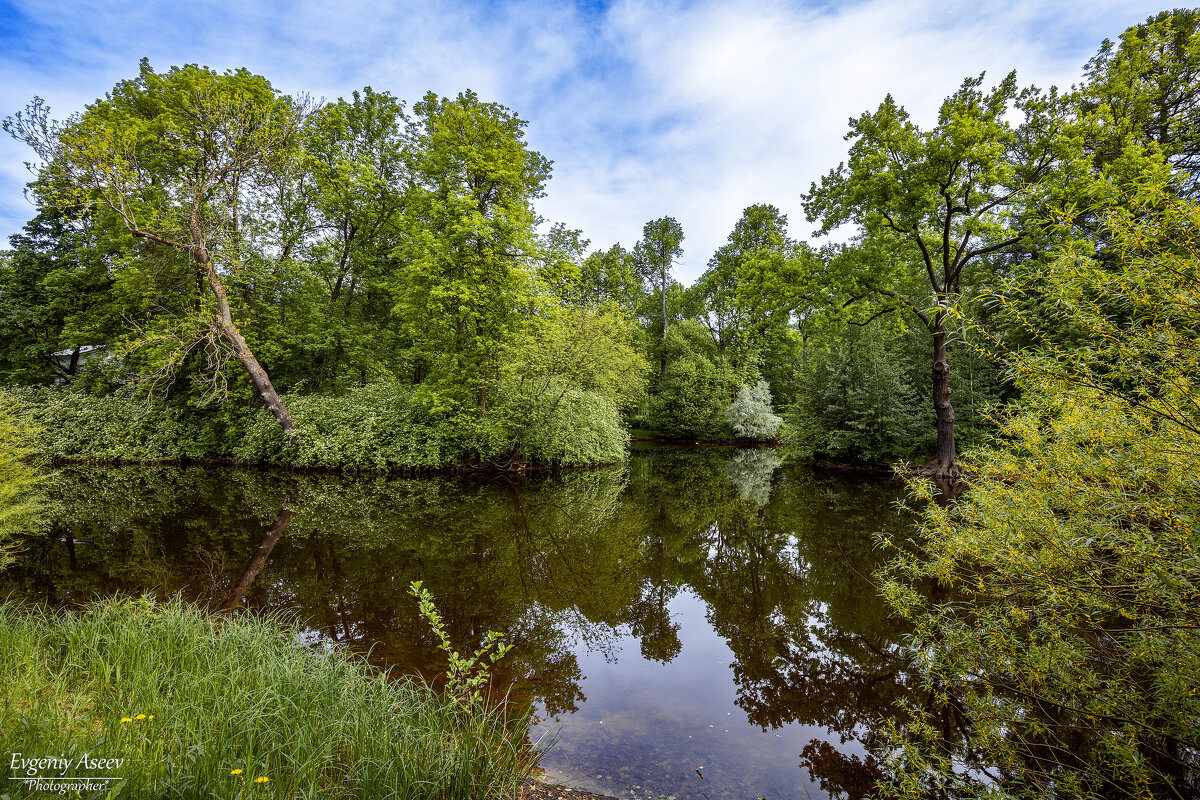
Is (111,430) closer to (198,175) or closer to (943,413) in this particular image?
(198,175)

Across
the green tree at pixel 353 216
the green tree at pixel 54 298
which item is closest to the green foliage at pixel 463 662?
the green tree at pixel 353 216

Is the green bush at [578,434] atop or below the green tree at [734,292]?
below

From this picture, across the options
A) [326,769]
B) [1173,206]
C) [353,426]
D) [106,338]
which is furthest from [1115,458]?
[106,338]

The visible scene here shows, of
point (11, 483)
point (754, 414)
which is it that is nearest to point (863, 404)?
point (754, 414)

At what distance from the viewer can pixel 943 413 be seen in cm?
1336

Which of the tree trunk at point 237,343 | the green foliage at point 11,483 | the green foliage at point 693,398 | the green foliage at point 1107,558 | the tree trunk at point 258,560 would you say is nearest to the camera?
the green foliage at point 1107,558

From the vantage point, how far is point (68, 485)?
1269 cm

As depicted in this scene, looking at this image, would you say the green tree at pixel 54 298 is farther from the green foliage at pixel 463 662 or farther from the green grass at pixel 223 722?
the green foliage at pixel 463 662

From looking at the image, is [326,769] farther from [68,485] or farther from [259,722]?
[68,485]

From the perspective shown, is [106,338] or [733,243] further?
[733,243]

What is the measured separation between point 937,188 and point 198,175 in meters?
23.1

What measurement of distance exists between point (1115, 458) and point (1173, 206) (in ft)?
4.52

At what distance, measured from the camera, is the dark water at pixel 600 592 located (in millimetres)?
3758

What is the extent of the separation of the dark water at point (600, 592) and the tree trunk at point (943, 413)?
3.03 metres
